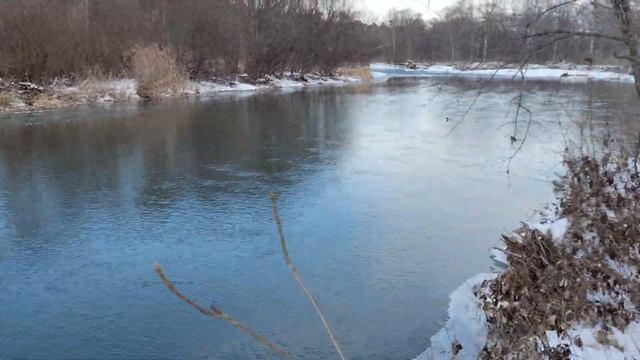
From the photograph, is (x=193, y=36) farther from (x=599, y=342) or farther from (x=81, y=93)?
(x=599, y=342)

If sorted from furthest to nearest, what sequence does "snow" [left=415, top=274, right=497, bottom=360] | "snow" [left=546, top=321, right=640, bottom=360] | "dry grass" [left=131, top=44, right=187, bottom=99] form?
"dry grass" [left=131, top=44, right=187, bottom=99]
"snow" [left=415, top=274, right=497, bottom=360]
"snow" [left=546, top=321, right=640, bottom=360]

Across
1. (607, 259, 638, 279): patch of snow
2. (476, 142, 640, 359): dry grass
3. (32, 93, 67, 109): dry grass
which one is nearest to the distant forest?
(476, 142, 640, 359): dry grass

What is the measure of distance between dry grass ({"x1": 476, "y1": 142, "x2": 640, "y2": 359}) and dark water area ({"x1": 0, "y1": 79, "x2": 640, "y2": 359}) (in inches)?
23.0

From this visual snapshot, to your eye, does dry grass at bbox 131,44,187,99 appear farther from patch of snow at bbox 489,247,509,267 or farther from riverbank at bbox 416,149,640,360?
riverbank at bbox 416,149,640,360

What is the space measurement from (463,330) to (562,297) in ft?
2.51

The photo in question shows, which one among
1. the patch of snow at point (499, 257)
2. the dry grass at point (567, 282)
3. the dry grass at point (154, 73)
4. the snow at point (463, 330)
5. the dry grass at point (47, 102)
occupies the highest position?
the dry grass at point (154, 73)

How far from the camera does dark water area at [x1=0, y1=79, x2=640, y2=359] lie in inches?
185

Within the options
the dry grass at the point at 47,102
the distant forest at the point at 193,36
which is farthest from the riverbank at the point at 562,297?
the dry grass at the point at 47,102

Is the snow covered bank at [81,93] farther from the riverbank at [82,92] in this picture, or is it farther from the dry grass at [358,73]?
the dry grass at [358,73]

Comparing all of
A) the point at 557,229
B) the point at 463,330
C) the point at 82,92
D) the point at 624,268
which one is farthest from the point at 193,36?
the point at 624,268

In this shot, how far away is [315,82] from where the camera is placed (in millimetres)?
40125

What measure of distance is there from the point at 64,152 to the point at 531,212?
9.08 metres

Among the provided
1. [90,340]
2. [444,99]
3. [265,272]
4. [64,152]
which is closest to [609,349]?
[265,272]

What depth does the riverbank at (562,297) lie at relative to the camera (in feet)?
12.9
